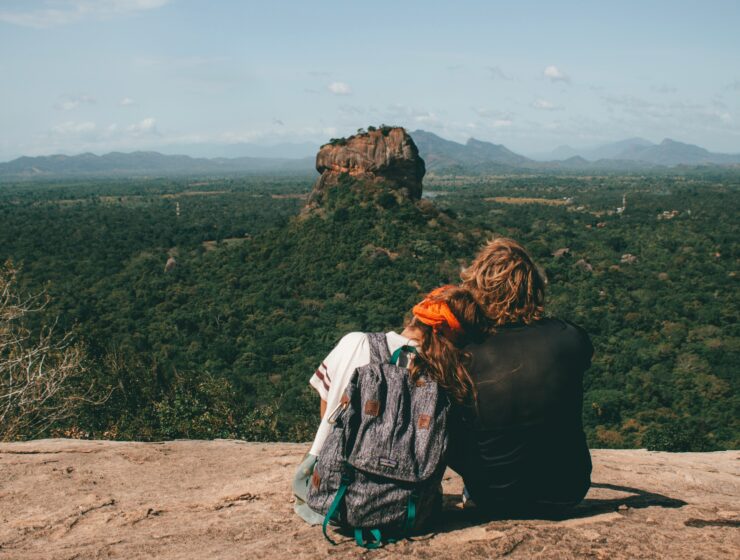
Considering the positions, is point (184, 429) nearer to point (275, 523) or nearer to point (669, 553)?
Result: point (275, 523)

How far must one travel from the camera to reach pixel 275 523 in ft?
13.2

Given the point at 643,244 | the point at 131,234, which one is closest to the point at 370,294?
the point at 643,244

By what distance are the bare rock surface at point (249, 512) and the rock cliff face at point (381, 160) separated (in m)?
29.7

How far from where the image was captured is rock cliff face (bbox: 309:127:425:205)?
114ft

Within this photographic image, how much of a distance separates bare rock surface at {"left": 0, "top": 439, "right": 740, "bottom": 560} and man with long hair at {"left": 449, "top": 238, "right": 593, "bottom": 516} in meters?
0.35

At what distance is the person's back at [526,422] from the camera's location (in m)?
3.36

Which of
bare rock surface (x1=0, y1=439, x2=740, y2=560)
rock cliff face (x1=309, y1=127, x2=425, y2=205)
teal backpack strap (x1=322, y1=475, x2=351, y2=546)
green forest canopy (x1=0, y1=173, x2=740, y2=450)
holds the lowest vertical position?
green forest canopy (x1=0, y1=173, x2=740, y2=450)

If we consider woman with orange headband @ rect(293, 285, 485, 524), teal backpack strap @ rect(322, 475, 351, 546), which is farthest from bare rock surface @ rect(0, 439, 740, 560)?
woman with orange headband @ rect(293, 285, 485, 524)

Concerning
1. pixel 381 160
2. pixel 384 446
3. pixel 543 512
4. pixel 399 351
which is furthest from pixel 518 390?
pixel 381 160

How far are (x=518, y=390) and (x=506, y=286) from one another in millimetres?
586

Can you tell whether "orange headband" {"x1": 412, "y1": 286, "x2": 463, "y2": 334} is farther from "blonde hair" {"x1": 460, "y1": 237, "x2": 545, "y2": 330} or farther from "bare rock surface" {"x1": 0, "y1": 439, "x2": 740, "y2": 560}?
"bare rock surface" {"x1": 0, "y1": 439, "x2": 740, "y2": 560}

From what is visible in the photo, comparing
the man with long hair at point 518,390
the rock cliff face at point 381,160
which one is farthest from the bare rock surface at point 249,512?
the rock cliff face at point 381,160

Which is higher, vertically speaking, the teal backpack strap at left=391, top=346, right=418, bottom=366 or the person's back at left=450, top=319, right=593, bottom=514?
the teal backpack strap at left=391, top=346, right=418, bottom=366

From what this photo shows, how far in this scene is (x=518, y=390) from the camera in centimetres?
337
